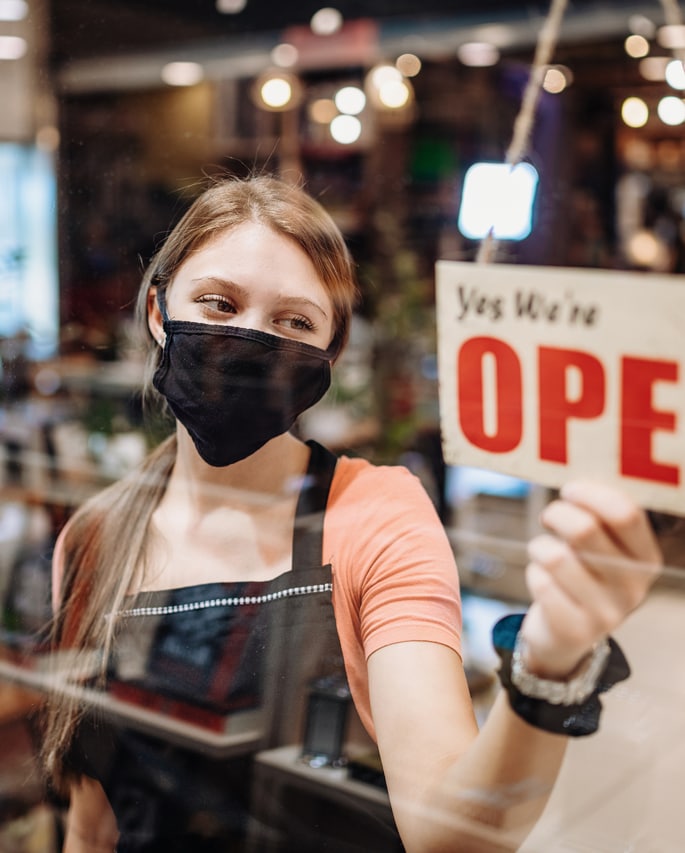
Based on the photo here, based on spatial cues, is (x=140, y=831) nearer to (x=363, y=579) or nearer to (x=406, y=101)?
(x=363, y=579)

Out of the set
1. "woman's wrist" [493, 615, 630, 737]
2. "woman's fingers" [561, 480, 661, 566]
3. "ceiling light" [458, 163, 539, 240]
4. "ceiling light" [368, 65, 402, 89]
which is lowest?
"woman's wrist" [493, 615, 630, 737]

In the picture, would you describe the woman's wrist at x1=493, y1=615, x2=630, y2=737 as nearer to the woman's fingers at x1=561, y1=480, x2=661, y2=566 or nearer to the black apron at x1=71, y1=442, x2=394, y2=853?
the woman's fingers at x1=561, y1=480, x2=661, y2=566

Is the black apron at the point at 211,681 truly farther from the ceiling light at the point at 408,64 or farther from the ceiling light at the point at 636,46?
the ceiling light at the point at 408,64

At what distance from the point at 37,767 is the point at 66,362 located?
119cm

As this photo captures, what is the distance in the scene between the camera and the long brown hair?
3.23 ft

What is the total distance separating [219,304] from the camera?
0.95 meters

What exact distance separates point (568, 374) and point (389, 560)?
255mm

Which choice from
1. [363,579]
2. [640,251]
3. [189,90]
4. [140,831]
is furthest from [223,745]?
[640,251]

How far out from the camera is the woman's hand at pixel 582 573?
66 cm

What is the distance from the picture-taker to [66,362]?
2.21 m

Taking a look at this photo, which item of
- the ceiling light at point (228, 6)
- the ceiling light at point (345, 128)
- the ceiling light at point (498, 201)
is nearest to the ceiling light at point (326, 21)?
the ceiling light at point (345, 128)

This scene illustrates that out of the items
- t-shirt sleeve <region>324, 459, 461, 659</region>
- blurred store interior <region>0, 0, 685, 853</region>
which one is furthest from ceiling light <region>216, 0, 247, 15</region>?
t-shirt sleeve <region>324, 459, 461, 659</region>

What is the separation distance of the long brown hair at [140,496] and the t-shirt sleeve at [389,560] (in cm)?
16

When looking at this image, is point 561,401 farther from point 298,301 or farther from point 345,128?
point 345,128
